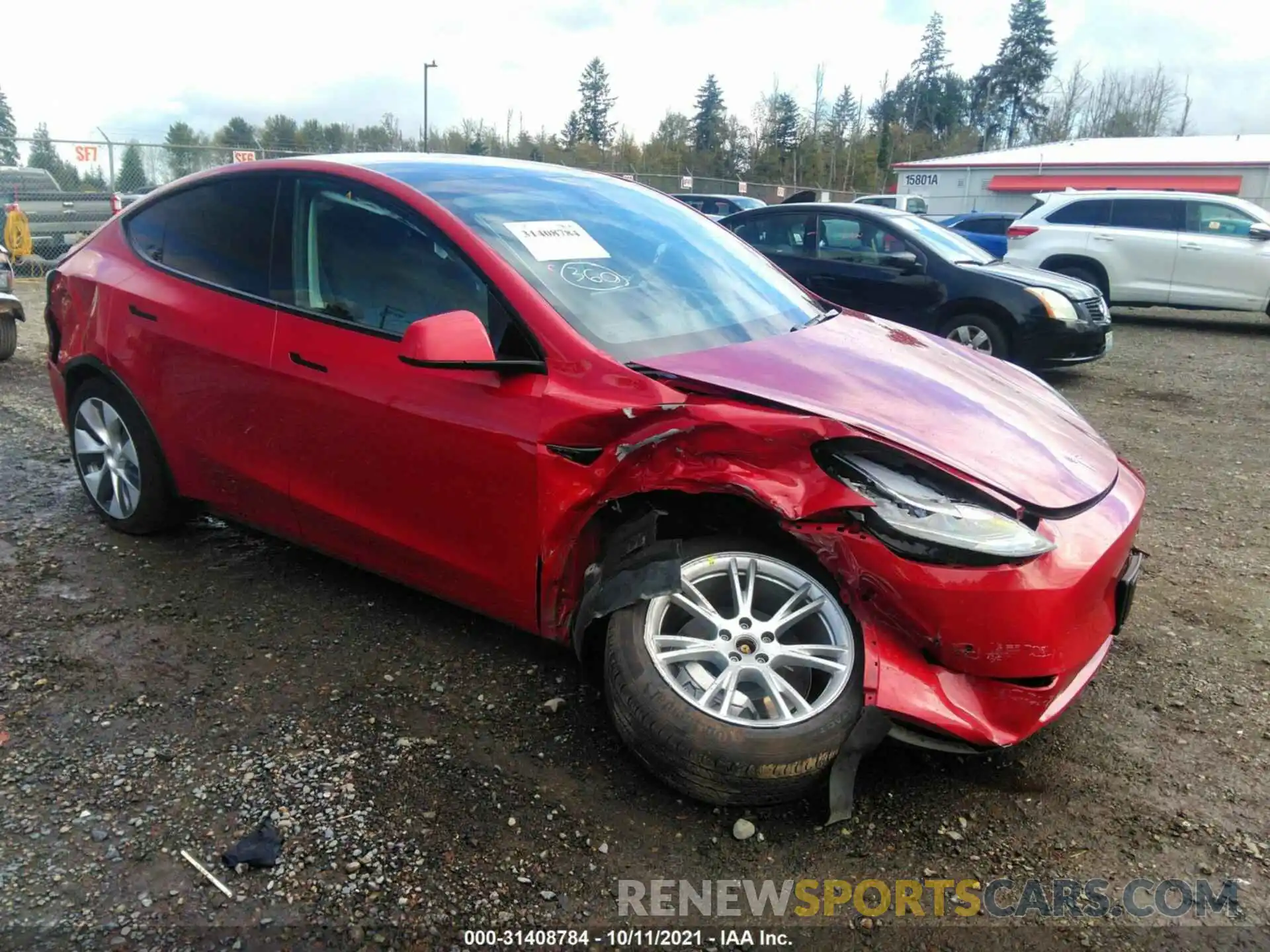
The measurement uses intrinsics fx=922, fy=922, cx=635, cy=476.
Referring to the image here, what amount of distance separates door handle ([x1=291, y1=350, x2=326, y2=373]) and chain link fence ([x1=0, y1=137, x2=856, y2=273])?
10.5 m

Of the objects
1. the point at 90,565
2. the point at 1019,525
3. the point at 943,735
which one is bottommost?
the point at 90,565

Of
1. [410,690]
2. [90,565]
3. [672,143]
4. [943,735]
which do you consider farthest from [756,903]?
[672,143]

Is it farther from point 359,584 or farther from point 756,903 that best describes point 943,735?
point 359,584

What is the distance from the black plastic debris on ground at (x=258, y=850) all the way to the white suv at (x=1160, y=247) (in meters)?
11.8

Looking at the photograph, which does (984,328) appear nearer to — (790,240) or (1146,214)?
(790,240)

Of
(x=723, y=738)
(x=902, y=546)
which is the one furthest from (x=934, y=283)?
(x=723, y=738)

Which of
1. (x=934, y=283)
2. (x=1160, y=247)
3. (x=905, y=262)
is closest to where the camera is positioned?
(x=934, y=283)

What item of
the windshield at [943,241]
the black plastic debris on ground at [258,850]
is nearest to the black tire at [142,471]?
the black plastic debris on ground at [258,850]

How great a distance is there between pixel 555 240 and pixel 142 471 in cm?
207

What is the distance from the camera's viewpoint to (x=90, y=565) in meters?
3.78

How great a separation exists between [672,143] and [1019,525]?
63.0m

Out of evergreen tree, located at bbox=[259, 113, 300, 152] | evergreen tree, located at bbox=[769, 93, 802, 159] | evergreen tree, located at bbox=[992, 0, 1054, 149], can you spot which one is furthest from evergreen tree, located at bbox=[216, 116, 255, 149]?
evergreen tree, located at bbox=[992, 0, 1054, 149]

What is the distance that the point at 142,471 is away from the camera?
12.4 ft

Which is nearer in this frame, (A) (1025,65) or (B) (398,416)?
(B) (398,416)
